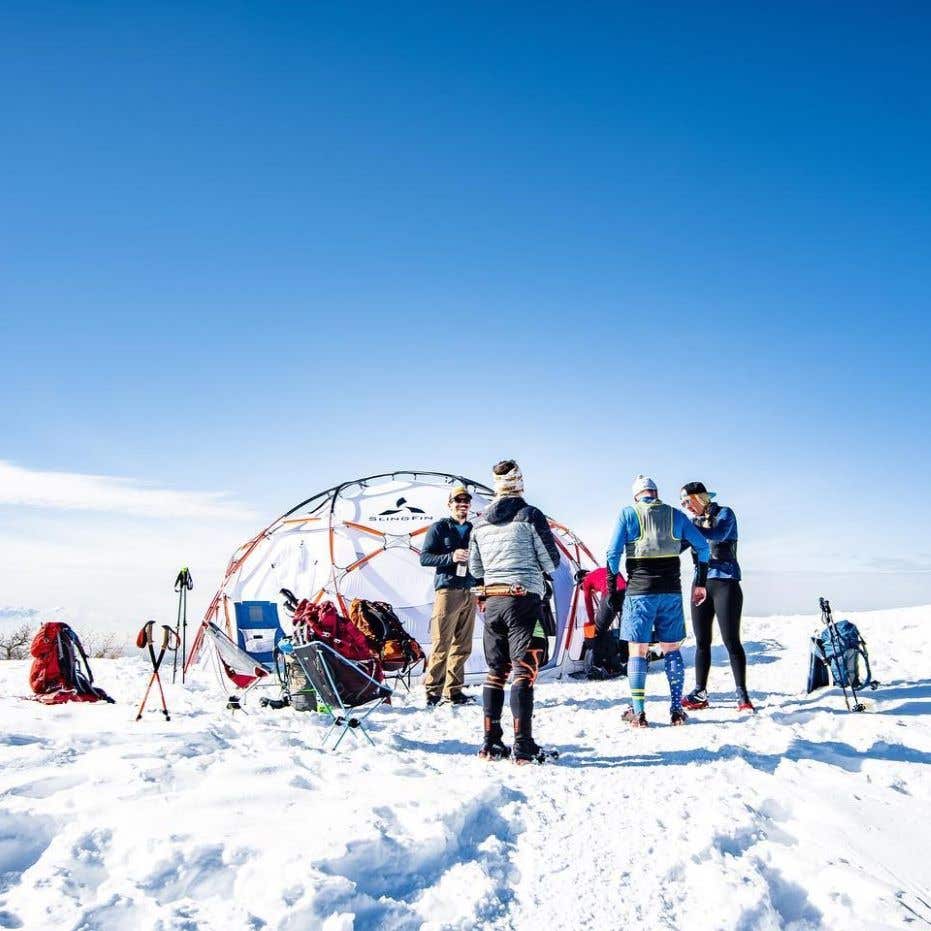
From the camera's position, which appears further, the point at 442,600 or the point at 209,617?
the point at 209,617

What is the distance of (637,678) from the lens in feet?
20.3

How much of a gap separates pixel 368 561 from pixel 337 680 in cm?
427

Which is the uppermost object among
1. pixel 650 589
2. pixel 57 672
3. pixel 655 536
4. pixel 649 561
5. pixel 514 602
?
pixel 655 536

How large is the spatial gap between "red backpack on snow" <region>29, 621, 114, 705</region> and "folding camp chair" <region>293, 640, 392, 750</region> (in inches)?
103

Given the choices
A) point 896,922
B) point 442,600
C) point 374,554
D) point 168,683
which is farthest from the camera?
point 374,554

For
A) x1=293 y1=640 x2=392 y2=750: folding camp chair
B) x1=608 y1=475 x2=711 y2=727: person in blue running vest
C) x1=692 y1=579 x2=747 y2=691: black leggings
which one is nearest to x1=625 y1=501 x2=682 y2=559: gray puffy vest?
x1=608 y1=475 x2=711 y2=727: person in blue running vest

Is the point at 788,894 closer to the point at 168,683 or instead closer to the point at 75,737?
the point at 75,737

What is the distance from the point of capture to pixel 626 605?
20.9 feet

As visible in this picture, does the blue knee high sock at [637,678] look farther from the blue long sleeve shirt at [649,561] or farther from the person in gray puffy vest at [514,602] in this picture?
the person in gray puffy vest at [514,602]

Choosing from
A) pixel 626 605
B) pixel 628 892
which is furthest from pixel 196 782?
pixel 626 605

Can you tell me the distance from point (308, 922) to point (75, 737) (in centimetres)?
346

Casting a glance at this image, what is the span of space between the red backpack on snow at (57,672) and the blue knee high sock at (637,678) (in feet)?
16.5

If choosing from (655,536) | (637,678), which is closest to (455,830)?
(637,678)

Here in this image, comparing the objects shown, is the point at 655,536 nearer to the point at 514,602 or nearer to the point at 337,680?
the point at 514,602
